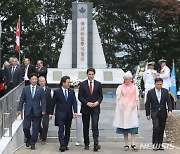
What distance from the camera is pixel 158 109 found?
859 cm

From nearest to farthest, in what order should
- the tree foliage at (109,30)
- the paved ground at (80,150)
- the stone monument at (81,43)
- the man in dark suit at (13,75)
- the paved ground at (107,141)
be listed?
1. the paved ground at (80,150)
2. the paved ground at (107,141)
3. the man in dark suit at (13,75)
4. the stone monument at (81,43)
5. the tree foliage at (109,30)

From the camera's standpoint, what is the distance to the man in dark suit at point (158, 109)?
857cm

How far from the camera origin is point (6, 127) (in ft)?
26.9

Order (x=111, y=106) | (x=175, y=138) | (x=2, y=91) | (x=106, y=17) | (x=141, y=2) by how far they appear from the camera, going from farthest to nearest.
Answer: (x=106, y=17) → (x=141, y=2) → (x=111, y=106) → (x=2, y=91) → (x=175, y=138)

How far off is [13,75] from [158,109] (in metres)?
4.46

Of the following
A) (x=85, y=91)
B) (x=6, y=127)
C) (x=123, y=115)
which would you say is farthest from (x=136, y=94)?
(x=6, y=127)

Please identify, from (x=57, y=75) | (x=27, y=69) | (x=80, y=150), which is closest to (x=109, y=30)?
(x=57, y=75)

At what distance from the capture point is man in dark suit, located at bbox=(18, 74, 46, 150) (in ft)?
27.9

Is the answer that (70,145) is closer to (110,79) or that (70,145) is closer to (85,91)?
(85,91)

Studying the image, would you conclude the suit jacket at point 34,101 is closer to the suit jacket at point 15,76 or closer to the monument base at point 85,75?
the suit jacket at point 15,76

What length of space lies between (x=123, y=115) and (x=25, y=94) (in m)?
2.02

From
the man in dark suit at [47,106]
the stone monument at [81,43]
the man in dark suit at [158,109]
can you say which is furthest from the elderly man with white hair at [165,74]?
the stone monument at [81,43]

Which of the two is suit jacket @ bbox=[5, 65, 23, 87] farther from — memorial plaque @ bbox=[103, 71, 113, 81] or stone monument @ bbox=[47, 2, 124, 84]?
stone monument @ bbox=[47, 2, 124, 84]

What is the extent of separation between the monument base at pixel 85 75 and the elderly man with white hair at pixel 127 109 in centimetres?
1088
